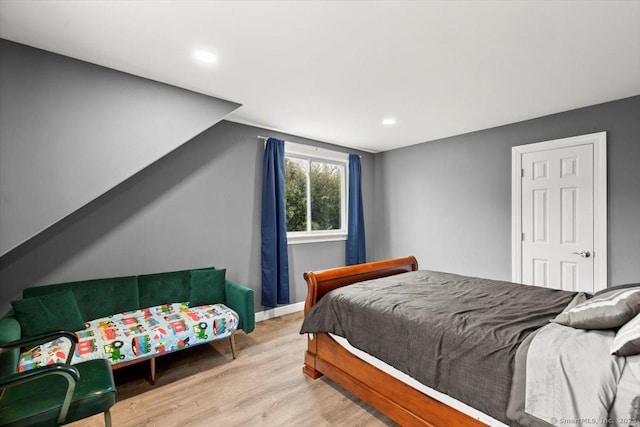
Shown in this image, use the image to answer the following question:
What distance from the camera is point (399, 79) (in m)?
2.53

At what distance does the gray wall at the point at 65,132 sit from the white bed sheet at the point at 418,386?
2.17 m

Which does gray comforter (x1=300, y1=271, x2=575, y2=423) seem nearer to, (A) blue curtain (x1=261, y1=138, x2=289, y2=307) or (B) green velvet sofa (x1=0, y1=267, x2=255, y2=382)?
(B) green velvet sofa (x1=0, y1=267, x2=255, y2=382)

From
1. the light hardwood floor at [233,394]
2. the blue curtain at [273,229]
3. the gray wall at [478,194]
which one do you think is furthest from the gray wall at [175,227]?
the gray wall at [478,194]

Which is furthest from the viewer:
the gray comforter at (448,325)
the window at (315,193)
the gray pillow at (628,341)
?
the window at (315,193)

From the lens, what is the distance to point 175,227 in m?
3.17

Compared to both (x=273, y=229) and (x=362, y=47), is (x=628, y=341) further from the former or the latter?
(x=273, y=229)

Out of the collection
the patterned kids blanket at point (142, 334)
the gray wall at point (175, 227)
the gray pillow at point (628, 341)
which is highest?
the gray wall at point (175, 227)

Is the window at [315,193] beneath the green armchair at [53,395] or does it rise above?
above

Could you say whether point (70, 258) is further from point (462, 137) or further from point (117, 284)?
point (462, 137)

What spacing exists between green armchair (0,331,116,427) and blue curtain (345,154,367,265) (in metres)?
3.53

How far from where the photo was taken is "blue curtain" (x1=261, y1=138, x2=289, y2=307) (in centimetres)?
375

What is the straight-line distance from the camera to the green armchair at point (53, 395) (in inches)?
51.0

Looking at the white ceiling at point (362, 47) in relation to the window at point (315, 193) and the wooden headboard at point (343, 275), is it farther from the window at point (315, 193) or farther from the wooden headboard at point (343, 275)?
the wooden headboard at point (343, 275)

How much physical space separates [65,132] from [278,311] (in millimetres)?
2892
